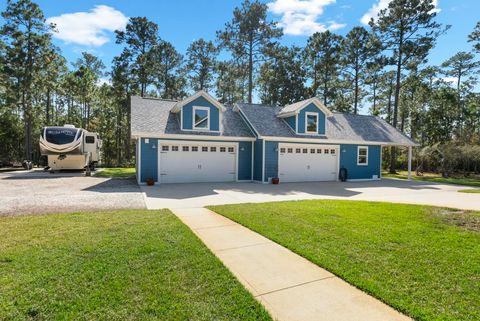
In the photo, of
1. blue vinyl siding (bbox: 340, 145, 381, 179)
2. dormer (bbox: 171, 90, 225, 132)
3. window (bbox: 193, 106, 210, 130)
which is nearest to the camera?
dormer (bbox: 171, 90, 225, 132)

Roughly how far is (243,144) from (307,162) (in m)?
4.06

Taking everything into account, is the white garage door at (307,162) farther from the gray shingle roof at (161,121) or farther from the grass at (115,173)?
the grass at (115,173)

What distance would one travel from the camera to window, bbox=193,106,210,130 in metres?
14.8

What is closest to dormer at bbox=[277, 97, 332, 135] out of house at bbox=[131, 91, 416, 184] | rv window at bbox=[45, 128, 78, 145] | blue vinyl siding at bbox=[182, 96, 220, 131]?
house at bbox=[131, 91, 416, 184]

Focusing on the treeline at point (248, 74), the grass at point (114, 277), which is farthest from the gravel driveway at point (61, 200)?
the treeline at point (248, 74)

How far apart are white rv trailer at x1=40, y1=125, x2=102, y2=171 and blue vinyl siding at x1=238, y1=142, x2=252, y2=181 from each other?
432 inches

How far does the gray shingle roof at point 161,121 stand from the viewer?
1381cm

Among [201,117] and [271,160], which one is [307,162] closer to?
[271,160]

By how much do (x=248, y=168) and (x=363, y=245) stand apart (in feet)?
37.4

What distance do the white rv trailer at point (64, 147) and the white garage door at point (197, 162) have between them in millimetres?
7967

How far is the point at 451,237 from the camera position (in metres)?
4.98

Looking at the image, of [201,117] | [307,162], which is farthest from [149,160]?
[307,162]

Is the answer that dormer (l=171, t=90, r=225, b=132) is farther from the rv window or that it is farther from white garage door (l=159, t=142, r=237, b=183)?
the rv window

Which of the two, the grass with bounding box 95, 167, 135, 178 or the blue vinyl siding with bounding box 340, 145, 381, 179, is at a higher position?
the blue vinyl siding with bounding box 340, 145, 381, 179
